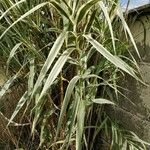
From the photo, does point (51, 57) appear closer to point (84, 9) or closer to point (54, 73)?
point (54, 73)

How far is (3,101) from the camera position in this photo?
244cm

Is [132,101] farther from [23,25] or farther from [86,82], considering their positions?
[23,25]

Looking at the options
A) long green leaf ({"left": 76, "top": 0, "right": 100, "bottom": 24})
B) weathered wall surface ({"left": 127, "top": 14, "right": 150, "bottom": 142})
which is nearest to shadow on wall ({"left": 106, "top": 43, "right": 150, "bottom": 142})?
weathered wall surface ({"left": 127, "top": 14, "right": 150, "bottom": 142})

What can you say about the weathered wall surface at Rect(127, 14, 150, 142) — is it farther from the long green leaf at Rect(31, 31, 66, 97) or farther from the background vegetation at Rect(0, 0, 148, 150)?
the long green leaf at Rect(31, 31, 66, 97)

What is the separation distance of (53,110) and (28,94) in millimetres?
205

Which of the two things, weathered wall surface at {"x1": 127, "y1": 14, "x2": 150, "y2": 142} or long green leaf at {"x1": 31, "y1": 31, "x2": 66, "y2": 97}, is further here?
weathered wall surface at {"x1": 127, "y1": 14, "x2": 150, "y2": 142}

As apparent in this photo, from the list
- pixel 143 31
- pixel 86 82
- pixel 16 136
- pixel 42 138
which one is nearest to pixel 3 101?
pixel 16 136

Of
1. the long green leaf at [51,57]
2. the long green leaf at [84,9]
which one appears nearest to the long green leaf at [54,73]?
the long green leaf at [51,57]

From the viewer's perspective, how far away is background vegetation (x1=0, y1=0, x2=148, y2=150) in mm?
1810

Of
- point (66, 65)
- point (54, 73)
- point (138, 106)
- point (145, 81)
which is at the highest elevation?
point (54, 73)

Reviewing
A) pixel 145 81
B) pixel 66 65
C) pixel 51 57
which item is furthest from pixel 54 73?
pixel 145 81

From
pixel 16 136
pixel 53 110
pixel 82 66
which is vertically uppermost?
pixel 82 66

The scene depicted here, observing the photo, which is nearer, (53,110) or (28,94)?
(28,94)

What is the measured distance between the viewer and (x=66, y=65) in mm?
2072
